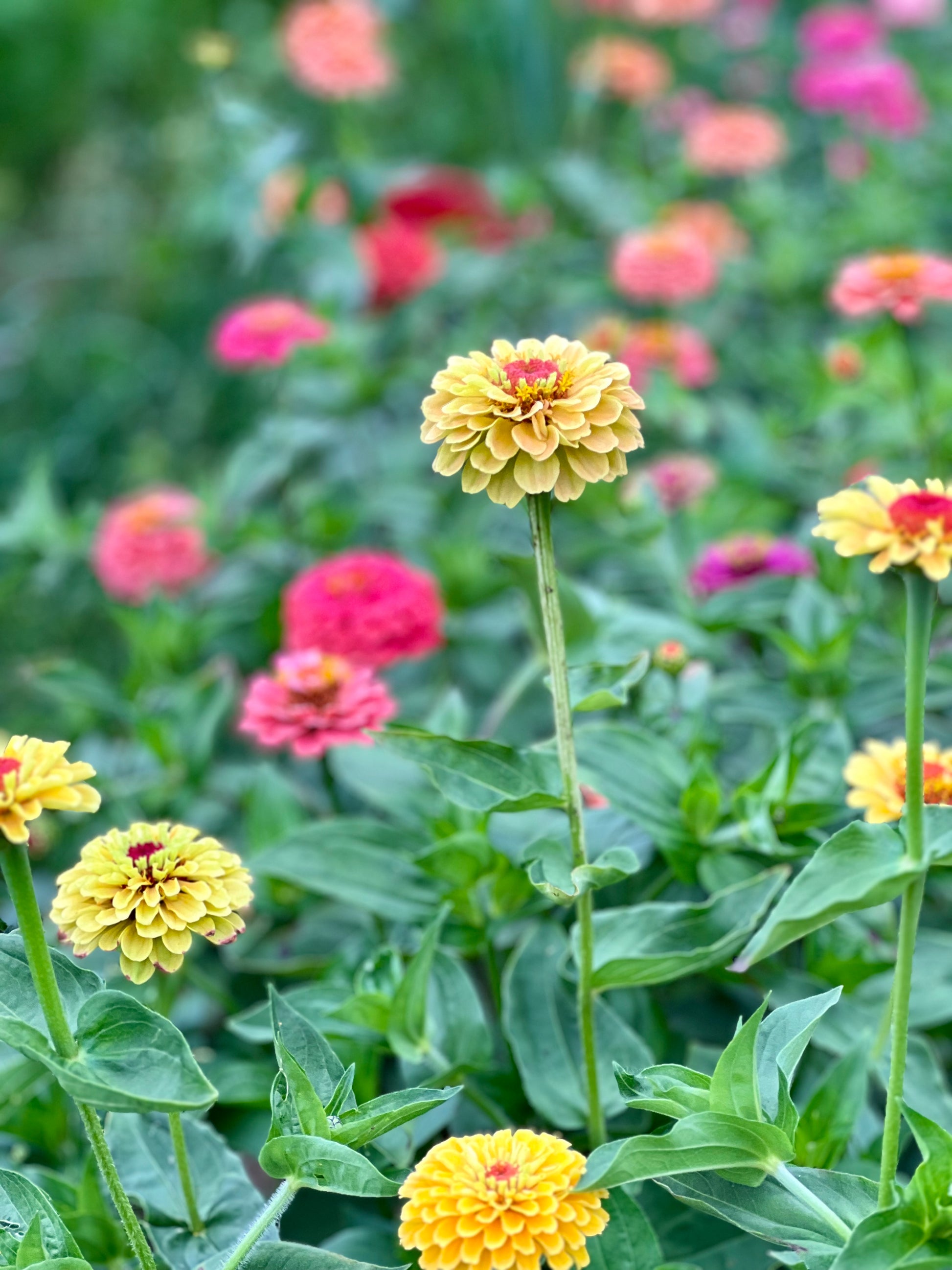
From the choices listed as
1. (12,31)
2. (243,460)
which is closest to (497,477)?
(243,460)

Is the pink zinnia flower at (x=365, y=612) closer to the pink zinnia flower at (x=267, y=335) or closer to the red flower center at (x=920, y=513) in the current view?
the pink zinnia flower at (x=267, y=335)

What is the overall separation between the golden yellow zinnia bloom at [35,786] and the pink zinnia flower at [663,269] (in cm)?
108

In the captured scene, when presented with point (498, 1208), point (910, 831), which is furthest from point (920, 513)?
point (498, 1208)

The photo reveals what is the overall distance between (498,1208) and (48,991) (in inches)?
8.5

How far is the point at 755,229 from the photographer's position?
1908mm

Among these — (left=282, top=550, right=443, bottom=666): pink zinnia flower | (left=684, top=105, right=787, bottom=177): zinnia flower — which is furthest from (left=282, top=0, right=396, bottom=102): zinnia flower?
(left=282, top=550, right=443, bottom=666): pink zinnia flower

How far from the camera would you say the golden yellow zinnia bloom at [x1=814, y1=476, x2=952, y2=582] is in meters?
0.51

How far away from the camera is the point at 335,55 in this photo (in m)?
1.75

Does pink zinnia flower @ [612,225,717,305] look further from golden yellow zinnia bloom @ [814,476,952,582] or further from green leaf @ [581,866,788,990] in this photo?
golden yellow zinnia bloom @ [814,476,952,582]

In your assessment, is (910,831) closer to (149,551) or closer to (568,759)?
(568,759)

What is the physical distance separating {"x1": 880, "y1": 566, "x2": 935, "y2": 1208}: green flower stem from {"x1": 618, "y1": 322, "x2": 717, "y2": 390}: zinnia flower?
87cm

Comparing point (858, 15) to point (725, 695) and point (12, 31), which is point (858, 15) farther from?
point (12, 31)

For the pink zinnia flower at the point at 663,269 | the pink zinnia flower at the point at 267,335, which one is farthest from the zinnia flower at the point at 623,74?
the pink zinnia flower at the point at 267,335

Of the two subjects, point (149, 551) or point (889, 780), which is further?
point (149, 551)
